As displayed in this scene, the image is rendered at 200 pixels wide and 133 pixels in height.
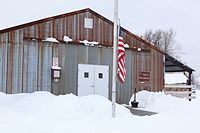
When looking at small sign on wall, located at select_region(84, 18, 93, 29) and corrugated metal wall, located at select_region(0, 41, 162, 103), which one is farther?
small sign on wall, located at select_region(84, 18, 93, 29)

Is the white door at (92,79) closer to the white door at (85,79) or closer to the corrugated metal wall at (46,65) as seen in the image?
the white door at (85,79)

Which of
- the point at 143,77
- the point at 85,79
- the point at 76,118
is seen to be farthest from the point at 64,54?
the point at 76,118

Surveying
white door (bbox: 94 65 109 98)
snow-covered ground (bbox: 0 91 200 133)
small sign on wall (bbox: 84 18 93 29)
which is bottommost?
snow-covered ground (bbox: 0 91 200 133)

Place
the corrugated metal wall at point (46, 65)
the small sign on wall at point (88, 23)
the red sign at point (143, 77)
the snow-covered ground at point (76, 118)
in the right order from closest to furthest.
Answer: the snow-covered ground at point (76, 118), the corrugated metal wall at point (46, 65), the small sign on wall at point (88, 23), the red sign at point (143, 77)

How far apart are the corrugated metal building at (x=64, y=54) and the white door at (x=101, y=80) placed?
28 centimetres

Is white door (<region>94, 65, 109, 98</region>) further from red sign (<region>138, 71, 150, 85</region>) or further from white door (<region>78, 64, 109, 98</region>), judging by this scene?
red sign (<region>138, 71, 150, 85</region>)

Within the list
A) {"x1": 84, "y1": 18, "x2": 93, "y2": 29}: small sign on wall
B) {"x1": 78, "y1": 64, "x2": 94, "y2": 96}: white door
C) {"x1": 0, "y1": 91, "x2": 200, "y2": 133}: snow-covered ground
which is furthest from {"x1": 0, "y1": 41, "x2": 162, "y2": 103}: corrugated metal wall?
{"x1": 84, "y1": 18, "x2": 93, "y2": 29}: small sign on wall

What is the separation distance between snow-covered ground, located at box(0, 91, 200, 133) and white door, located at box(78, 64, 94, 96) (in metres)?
2.76

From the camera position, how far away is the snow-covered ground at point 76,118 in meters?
8.98

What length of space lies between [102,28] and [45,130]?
35.6ft

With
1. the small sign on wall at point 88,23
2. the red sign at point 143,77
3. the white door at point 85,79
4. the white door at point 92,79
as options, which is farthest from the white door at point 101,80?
the red sign at point 143,77

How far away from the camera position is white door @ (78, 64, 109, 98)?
702 inches

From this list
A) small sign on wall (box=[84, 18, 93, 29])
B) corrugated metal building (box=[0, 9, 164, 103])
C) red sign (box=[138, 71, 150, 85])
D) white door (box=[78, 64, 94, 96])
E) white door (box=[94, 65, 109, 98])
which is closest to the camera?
corrugated metal building (box=[0, 9, 164, 103])

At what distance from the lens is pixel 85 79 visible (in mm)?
17969
